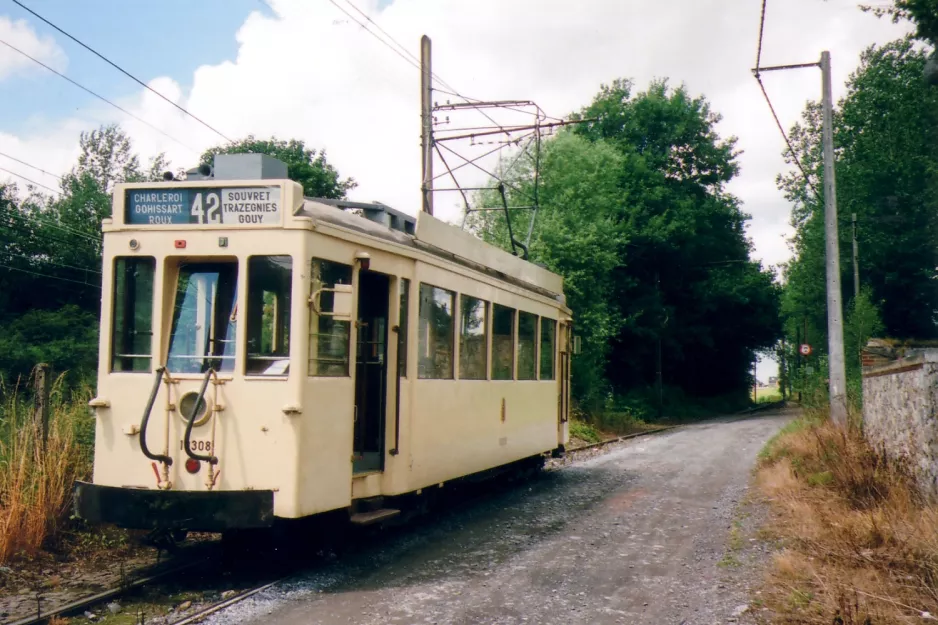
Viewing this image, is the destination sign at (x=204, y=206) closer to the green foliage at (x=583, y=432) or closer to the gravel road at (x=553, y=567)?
the gravel road at (x=553, y=567)

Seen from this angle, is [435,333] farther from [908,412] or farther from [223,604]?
[908,412]

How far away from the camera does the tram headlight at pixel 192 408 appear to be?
706 centimetres

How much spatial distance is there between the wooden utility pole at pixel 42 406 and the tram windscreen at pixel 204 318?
180 cm

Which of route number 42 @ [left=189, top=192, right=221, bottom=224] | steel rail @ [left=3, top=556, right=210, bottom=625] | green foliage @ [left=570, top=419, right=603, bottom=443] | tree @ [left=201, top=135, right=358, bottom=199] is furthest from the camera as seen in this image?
tree @ [left=201, top=135, right=358, bottom=199]

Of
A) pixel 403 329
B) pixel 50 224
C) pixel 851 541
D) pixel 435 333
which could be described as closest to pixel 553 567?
Answer: pixel 851 541

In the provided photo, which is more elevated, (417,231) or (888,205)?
(888,205)

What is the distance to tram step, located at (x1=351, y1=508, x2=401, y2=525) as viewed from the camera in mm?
7770

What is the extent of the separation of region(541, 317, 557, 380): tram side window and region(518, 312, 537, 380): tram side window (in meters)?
0.46

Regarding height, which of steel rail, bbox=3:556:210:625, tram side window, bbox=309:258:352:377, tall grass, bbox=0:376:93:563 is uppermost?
tram side window, bbox=309:258:352:377

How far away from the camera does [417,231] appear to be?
9.05 metres

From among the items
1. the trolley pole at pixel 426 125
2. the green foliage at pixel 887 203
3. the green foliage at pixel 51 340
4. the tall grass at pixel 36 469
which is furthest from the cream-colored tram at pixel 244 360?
the green foliage at pixel 887 203

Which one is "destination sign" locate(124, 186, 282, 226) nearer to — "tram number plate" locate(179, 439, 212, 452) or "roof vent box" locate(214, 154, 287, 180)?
"roof vent box" locate(214, 154, 287, 180)

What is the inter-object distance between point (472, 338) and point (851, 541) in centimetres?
459

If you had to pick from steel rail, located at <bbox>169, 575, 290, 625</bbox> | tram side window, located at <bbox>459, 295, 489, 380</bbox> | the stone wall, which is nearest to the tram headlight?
steel rail, located at <bbox>169, 575, 290, 625</bbox>
